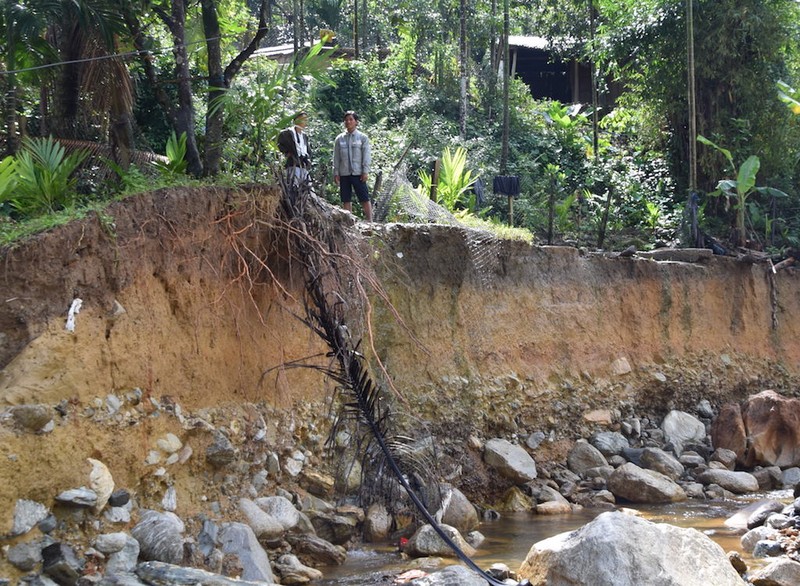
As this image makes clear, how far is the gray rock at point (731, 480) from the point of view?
1208cm

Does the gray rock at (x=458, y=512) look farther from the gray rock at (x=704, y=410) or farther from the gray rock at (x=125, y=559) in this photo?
the gray rock at (x=704, y=410)

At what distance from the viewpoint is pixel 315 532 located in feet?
28.3

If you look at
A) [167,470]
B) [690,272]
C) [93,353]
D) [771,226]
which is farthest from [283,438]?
[771,226]

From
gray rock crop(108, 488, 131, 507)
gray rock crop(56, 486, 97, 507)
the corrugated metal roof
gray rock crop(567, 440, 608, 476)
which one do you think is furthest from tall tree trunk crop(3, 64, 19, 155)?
the corrugated metal roof

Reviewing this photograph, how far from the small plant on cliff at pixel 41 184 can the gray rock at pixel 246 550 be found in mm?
3004

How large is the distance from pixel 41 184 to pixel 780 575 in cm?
701

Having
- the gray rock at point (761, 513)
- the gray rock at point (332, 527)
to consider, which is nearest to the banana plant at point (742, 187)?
the gray rock at point (761, 513)

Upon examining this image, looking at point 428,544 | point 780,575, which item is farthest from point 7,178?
point 780,575

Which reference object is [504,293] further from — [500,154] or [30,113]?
[500,154]

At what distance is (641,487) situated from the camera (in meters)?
11.3

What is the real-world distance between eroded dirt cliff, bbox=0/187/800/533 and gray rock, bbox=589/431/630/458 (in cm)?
21

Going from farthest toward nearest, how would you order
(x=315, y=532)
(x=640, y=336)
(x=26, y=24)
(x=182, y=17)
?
(x=640, y=336) < (x=182, y=17) < (x=26, y=24) < (x=315, y=532)

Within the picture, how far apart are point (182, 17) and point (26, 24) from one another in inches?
61.4

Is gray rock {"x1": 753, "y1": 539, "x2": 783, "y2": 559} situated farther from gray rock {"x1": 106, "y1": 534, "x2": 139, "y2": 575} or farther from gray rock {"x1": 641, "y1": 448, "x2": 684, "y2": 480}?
gray rock {"x1": 106, "y1": 534, "x2": 139, "y2": 575}
